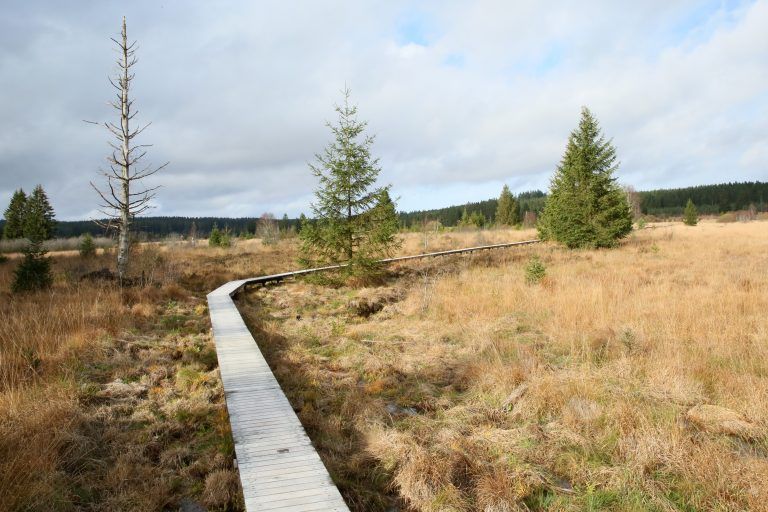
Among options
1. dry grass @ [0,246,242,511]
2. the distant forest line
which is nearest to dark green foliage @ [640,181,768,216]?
the distant forest line

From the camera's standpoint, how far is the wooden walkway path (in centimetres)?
361

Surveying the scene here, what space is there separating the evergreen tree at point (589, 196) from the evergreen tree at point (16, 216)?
53.2m

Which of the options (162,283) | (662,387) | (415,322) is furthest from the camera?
(162,283)

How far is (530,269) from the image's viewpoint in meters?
13.8

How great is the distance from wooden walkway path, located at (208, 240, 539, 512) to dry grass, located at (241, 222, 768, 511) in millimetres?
343

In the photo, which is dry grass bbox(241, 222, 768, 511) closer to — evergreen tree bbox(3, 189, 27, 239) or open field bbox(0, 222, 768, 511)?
open field bbox(0, 222, 768, 511)

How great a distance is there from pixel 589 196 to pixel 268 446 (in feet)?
72.1

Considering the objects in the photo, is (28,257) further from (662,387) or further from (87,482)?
(662,387)

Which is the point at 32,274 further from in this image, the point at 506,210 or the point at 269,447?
the point at 506,210

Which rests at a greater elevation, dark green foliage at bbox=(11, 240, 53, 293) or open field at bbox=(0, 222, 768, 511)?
dark green foliage at bbox=(11, 240, 53, 293)

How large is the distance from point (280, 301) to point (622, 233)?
19081mm

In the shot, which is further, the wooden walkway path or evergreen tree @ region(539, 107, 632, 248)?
evergreen tree @ region(539, 107, 632, 248)

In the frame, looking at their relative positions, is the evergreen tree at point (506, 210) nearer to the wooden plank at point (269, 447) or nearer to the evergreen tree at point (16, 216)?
the evergreen tree at point (16, 216)

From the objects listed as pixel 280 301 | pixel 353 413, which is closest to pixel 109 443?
pixel 353 413
